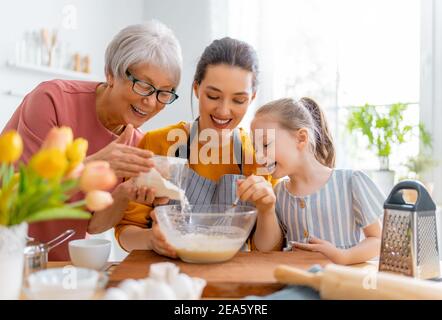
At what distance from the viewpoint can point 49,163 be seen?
0.71 metres

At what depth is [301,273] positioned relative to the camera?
0.92 metres

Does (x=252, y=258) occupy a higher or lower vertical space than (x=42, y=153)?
lower

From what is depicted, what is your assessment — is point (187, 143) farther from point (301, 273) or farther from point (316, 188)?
point (301, 273)

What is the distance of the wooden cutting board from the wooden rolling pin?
5.4 inches

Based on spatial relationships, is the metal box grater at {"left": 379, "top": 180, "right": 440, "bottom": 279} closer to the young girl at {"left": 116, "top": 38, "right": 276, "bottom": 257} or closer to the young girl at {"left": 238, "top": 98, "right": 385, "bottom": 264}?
the young girl at {"left": 238, "top": 98, "right": 385, "bottom": 264}

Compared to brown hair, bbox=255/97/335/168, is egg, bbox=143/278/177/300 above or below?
below

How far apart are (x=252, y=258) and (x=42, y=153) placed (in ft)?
2.29

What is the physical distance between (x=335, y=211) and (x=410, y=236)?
0.45 meters

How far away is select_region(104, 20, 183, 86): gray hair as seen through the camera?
1.57 metres

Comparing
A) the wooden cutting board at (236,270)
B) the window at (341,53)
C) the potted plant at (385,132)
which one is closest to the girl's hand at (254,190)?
the wooden cutting board at (236,270)

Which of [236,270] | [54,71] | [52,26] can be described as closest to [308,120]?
[236,270]

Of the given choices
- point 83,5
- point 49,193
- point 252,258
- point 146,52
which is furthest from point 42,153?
point 83,5

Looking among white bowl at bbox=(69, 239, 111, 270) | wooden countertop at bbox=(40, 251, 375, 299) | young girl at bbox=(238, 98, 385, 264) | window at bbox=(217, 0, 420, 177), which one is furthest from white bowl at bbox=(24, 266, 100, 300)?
window at bbox=(217, 0, 420, 177)

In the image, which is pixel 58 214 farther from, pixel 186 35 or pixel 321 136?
pixel 186 35
